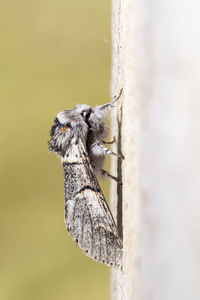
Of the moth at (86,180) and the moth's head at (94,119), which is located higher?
the moth's head at (94,119)

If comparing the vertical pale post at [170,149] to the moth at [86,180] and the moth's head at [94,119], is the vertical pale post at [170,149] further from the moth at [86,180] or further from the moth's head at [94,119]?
the moth's head at [94,119]

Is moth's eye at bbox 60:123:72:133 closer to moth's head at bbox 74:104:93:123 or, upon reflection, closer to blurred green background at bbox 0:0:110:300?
moth's head at bbox 74:104:93:123

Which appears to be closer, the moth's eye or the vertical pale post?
the vertical pale post

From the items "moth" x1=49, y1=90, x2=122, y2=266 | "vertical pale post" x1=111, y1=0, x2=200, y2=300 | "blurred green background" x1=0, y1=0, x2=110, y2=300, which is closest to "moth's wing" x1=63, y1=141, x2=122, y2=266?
"moth" x1=49, y1=90, x2=122, y2=266

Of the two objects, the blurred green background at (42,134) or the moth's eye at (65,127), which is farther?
the blurred green background at (42,134)

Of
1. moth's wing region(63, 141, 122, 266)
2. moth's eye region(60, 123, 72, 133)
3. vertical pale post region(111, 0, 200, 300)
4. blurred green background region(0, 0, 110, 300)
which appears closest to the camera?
vertical pale post region(111, 0, 200, 300)

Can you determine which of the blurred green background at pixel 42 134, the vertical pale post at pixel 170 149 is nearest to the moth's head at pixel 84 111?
the vertical pale post at pixel 170 149

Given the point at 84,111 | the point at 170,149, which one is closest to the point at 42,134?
the point at 84,111

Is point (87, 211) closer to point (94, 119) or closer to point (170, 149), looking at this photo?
point (94, 119)
